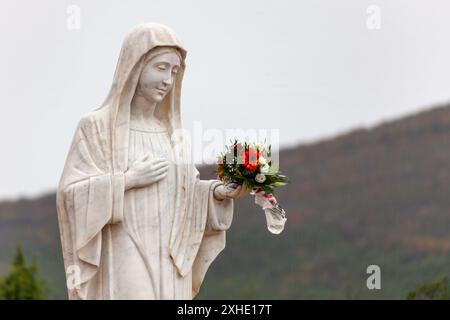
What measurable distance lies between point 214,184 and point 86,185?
1593 millimetres

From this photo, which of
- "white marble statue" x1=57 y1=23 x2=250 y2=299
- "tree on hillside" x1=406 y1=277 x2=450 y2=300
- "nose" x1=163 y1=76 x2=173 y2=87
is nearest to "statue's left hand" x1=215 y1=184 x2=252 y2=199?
"white marble statue" x1=57 y1=23 x2=250 y2=299

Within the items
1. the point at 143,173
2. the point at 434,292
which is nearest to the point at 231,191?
the point at 143,173

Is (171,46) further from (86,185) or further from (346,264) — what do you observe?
(346,264)

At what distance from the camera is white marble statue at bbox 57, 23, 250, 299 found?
2386 cm

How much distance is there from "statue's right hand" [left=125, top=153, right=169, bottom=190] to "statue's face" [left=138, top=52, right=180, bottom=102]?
738 millimetres

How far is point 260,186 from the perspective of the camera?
78.8 feet

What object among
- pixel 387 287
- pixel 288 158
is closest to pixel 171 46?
pixel 387 287

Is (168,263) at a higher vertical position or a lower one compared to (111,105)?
lower

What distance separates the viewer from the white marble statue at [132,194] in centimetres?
2386

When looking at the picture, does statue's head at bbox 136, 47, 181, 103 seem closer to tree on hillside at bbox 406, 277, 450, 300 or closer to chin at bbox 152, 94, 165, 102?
chin at bbox 152, 94, 165, 102

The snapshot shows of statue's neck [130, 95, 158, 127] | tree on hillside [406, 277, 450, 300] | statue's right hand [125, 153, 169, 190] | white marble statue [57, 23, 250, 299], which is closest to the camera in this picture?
white marble statue [57, 23, 250, 299]

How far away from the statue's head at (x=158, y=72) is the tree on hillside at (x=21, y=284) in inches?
594
